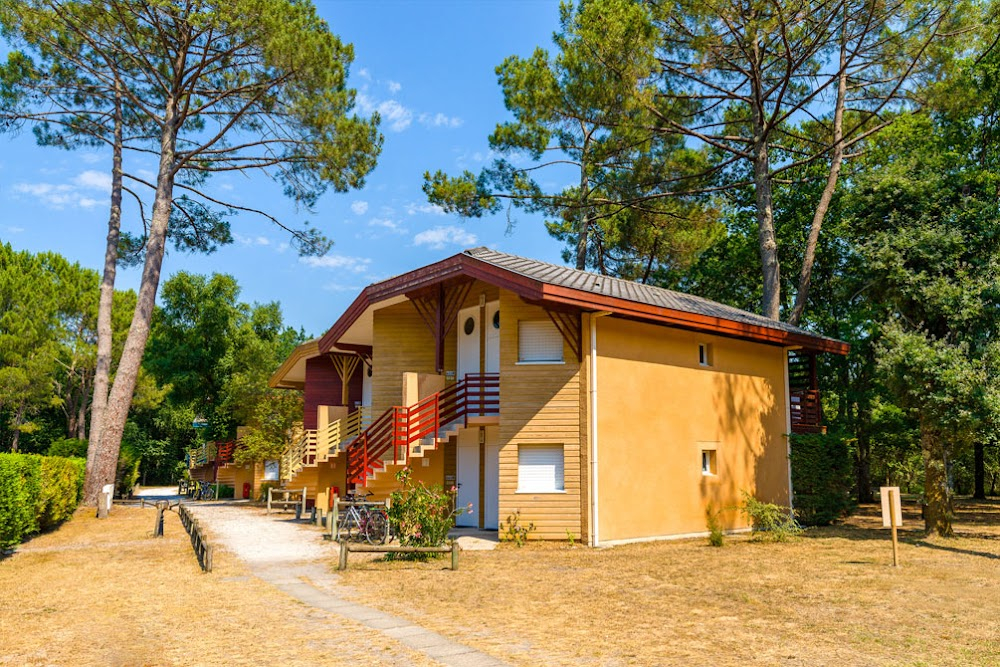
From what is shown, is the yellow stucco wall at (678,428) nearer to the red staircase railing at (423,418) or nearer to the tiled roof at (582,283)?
the tiled roof at (582,283)

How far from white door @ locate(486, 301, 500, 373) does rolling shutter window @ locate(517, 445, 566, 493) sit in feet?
9.42

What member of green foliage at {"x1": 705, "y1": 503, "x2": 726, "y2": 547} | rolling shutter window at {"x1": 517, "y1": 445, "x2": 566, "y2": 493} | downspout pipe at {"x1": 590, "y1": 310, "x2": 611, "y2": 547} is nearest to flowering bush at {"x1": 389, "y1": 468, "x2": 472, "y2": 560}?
rolling shutter window at {"x1": 517, "y1": 445, "x2": 566, "y2": 493}

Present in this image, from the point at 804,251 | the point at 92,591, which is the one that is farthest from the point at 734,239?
the point at 92,591

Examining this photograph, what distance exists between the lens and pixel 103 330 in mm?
25656

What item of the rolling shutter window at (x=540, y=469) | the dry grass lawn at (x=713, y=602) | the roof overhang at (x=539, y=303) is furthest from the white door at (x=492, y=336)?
the dry grass lawn at (x=713, y=602)

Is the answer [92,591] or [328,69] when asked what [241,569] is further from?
[328,69]

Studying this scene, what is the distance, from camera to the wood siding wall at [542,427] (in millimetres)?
15781

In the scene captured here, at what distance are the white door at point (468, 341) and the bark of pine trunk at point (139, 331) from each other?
11387 mm

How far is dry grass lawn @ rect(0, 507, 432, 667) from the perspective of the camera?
7.11 metres

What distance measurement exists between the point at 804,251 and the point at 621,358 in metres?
15.0

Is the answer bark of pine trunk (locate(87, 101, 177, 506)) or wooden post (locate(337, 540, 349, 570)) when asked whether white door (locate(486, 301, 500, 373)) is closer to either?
wooden post (locate(337, 540, 349, 570))

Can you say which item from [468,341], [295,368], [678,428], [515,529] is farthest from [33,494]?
[295,368]

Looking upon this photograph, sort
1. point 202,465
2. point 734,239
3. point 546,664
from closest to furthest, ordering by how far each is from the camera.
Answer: point 546,664, point 734,239, point 202,465

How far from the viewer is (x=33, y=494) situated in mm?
16641
